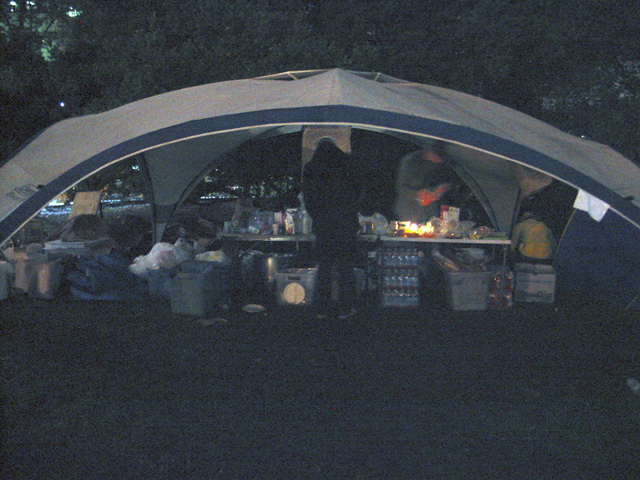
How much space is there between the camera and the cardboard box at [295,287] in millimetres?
6953

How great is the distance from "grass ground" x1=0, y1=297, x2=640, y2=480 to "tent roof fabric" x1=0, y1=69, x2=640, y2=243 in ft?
4.58

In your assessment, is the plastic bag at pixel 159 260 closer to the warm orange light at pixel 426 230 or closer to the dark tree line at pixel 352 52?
the warm orange light at pixel 426 230

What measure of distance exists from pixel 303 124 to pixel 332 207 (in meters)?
0.92

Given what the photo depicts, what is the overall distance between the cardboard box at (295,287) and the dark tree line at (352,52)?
5.20 m

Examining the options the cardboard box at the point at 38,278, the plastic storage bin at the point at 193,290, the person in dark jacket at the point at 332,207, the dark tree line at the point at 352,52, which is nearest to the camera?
the person in dark jacket at the point at 332,207

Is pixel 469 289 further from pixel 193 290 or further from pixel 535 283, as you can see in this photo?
pixel 193 290

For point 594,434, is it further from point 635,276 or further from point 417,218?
point 417,218

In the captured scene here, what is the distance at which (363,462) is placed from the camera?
10.8 ft

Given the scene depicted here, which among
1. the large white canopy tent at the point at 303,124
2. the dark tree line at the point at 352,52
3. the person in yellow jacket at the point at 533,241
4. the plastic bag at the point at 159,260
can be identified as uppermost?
the dark tree line at the point at 352,52

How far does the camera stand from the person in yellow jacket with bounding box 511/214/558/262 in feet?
24.5

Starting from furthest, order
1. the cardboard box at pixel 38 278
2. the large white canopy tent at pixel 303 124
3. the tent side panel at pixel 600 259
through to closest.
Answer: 1. the cardboard box at pixel 38 278
2. the tent side panel at pixel 600 259
3. the large white canopy tent at pixel 303 124

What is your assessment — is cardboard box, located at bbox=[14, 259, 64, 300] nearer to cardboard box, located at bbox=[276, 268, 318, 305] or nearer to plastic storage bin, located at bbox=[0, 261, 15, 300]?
plastic storage bin, located at bbox=[0, 261, 15, 300]

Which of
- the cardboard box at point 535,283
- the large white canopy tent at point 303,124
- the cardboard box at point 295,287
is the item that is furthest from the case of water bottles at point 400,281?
the large white canopy tent at point 303,124

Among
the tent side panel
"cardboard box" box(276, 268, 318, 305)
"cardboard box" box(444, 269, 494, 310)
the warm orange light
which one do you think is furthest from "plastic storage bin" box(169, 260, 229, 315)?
the tent side panel
